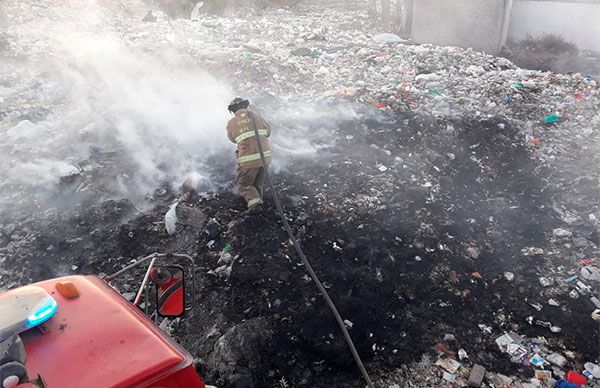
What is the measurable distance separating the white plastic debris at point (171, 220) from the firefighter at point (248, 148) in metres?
0.69

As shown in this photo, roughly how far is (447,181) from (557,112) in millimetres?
2737

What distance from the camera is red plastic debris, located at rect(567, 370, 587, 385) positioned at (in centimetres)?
295

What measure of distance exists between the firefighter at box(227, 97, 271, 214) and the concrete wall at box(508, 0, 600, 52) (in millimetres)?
8488

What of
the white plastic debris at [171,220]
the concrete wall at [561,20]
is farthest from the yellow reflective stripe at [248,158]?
the concrete wall at [561,20]

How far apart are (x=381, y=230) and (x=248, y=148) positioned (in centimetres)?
154

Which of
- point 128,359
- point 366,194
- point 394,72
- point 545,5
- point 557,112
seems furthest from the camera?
point 545,5

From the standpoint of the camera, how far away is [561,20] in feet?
32.3

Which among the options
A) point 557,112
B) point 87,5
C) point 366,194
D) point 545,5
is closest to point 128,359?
point 366,194

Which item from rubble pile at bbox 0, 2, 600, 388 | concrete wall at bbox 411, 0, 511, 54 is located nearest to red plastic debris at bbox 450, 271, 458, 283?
rubble pile at bbox 0, 2, 600, 388

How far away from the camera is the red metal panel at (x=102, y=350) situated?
140cm

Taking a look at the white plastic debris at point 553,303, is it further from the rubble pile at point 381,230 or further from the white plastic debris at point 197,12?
the white plastic debris at point 197,12

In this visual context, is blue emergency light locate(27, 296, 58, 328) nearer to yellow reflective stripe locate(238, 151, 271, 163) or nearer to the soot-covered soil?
the soot-covered soil

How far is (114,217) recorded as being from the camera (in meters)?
4.51

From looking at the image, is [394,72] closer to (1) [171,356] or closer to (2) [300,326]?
(2) [300,326]
